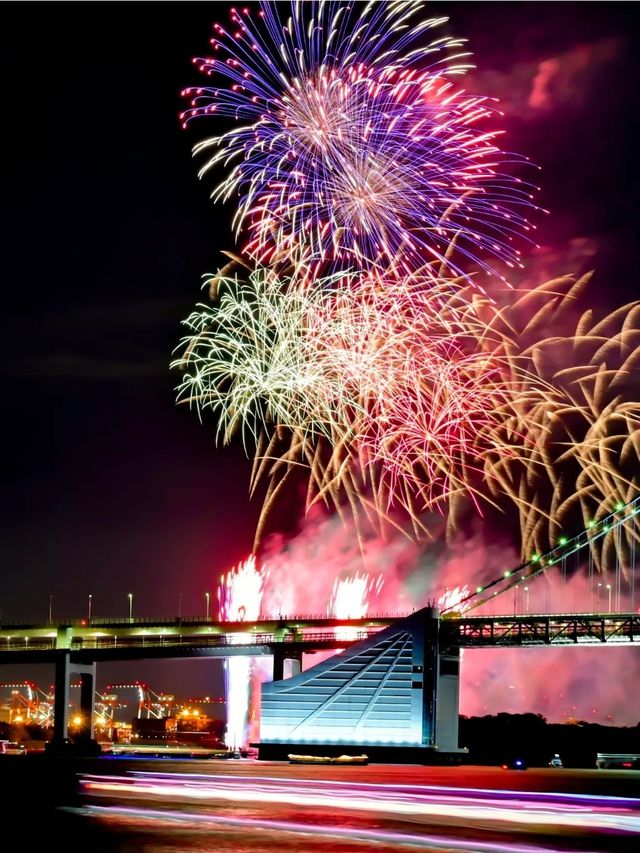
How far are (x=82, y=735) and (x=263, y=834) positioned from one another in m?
139

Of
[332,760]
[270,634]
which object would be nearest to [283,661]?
[270,634]

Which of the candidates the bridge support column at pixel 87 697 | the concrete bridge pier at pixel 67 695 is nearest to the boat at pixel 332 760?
the concrete bridge pier at pixel 67 695

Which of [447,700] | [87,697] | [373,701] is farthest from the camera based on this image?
[87,697]

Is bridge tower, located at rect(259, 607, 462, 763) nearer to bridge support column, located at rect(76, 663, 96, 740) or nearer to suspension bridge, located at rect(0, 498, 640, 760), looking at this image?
suspension bridge, located at rect(0, 498, 640, 760)

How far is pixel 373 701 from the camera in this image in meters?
98.8

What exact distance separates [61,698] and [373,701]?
2674 inches

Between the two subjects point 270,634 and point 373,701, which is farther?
point 270,634

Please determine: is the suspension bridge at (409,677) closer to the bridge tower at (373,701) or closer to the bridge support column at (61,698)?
the bridge tower at (373,701)

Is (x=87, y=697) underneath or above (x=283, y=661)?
underneath

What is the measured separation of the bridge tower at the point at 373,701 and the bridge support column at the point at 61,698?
59.9m

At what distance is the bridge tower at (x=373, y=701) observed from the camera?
97.1 m

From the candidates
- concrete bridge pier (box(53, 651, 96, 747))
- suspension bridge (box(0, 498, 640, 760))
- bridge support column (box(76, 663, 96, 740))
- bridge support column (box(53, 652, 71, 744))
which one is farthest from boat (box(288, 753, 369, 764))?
bridge support column (box(76, 663, 96, 740))

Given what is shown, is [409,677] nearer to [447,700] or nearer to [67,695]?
[447,700]

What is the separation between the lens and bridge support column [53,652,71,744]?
155 m
